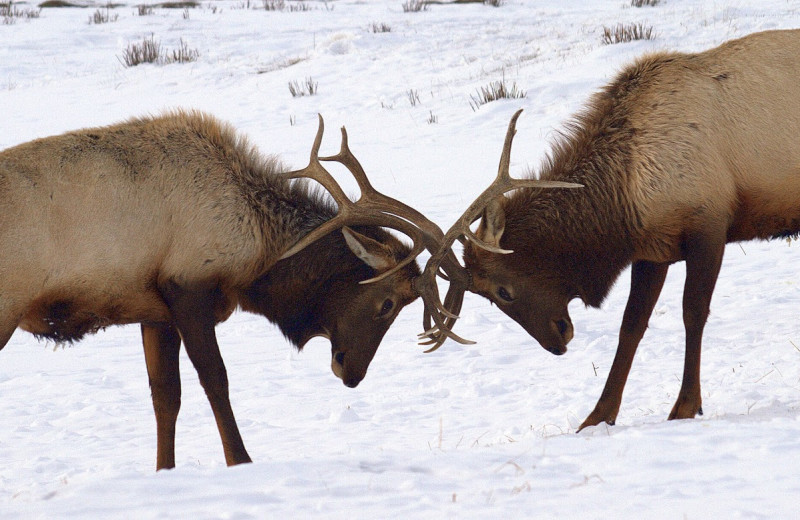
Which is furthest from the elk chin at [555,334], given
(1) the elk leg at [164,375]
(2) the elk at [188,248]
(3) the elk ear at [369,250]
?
(1) the elk leg at [164,375]

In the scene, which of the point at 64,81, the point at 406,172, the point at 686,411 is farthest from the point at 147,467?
the point at 64,81

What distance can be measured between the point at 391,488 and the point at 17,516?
3.85 feet

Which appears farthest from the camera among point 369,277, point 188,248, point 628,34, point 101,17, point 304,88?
point 101,17

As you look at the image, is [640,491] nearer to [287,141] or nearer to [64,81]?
[287,141]

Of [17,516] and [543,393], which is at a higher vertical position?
[17,516]

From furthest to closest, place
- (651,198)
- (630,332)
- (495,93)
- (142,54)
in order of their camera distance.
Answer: (142,54) → (495,93) → (630,332) → (651,198)

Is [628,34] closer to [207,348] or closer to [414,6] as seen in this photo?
[414,6]

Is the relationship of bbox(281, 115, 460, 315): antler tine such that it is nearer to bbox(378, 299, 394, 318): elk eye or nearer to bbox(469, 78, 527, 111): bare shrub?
bbox(378, 299, 394, 318): elk eye

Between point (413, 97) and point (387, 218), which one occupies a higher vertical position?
point (387, 218)

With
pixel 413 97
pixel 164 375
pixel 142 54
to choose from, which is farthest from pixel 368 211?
pixel 142 54

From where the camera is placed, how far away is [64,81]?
50.8 ft

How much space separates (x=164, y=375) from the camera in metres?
5.31

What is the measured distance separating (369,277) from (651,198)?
151cm

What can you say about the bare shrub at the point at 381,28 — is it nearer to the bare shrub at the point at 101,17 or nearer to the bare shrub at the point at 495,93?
the bare shrub at the point at 495,93
